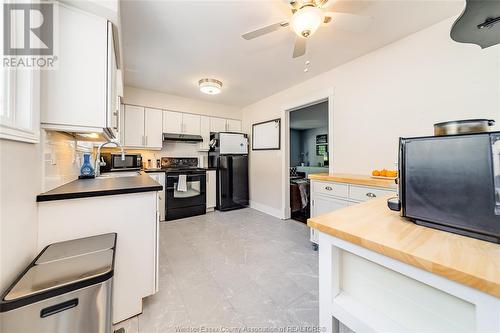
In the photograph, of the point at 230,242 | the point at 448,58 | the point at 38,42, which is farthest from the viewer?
the point at 230,242

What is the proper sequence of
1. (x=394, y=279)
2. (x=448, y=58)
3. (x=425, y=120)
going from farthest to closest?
1. (x=425, y=120)
2. (x=448, y=58)
3. (x=394, y=279)

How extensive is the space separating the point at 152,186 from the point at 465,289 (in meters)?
1.58

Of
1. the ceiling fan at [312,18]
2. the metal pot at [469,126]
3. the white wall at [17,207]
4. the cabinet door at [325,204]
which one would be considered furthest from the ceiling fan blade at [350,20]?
the white wall at [17,207]

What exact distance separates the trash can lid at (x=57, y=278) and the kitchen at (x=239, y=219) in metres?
0.05

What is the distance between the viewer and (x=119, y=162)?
3.21 m

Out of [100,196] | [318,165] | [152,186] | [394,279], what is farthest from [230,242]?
[318,165]

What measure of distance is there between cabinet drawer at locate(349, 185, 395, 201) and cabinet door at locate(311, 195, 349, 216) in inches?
4.8

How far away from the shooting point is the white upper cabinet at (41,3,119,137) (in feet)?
3.87

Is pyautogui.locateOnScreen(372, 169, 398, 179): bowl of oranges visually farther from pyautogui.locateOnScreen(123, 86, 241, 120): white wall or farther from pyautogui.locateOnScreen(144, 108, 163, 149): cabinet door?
pyautogui.locateOnScreen(144, 108, 163, 149): cabinet door

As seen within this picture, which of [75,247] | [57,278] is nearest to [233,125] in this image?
[75,247]

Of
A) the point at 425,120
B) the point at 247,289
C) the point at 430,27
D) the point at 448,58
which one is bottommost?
the point at 247,289

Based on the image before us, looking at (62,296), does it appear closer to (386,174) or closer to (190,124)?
(386,174)

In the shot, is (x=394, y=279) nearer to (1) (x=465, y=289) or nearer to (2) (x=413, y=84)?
(1) (x=465, y=289)

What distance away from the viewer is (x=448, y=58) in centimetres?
177
